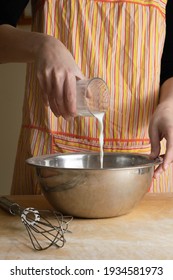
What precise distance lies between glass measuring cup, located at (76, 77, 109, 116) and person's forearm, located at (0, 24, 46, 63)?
0.15m

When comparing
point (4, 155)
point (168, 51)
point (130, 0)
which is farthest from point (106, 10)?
point (4, 155)

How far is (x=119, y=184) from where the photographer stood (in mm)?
944

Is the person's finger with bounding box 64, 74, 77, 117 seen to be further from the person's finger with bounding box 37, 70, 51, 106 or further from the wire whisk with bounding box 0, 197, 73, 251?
the wire whisk with bounding box 0, 197, 73, 251

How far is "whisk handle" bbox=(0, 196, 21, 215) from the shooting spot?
3.24 feet

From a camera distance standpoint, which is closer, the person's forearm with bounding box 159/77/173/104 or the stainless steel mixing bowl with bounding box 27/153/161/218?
the stainless steel mixing bowl with bounding box 27/153/161/218

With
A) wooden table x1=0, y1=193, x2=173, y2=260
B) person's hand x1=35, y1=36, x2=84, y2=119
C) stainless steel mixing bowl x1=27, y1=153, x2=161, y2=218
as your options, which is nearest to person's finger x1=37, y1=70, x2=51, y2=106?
person's hand x1=35, y1=36, x2=84, y2=119

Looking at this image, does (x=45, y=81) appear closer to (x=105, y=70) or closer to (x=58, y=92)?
(x=58, y=92)

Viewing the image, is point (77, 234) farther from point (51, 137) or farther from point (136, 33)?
point (136, 33)

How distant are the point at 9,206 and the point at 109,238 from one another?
0.28m

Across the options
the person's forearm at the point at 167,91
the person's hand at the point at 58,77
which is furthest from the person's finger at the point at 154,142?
the person's hand at the point at 58,77

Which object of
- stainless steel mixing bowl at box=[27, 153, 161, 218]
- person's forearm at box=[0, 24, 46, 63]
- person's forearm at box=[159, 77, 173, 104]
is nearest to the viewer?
stainless steel mixing bowl at box=[27, 153, 161, 218]

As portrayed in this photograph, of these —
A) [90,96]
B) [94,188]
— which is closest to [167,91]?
[90,96]

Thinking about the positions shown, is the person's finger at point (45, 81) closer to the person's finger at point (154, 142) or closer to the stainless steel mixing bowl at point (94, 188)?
the stainless steel mixing bowl at point (94, 188)

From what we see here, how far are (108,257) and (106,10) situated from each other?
0.77 metres
